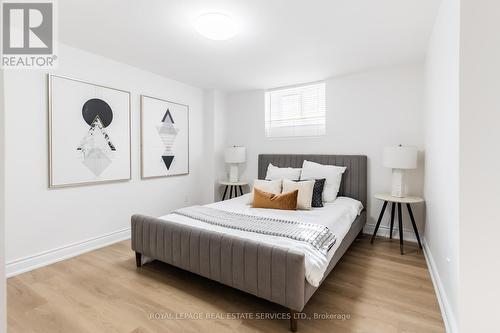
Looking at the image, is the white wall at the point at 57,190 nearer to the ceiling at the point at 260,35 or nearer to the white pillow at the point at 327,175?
the ceiling at the point at 260,35

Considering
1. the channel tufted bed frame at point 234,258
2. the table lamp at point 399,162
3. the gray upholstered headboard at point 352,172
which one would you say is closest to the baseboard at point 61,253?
the channel tufted bed frame at point 234,258

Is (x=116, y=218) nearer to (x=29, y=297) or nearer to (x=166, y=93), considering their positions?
(x=29, y=297)

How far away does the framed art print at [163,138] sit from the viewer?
3.62 meters

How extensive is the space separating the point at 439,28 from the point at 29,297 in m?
3.97

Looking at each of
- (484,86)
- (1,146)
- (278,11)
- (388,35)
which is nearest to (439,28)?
(388,35)

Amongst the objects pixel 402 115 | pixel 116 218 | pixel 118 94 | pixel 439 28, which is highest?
pixel 439 28

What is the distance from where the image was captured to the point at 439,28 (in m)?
2.05

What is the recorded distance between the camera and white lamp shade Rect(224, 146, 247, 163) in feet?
14.5

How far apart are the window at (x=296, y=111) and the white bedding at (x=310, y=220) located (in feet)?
4.16

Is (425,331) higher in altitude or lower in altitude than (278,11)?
lower

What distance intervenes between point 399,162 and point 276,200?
1.50 metres

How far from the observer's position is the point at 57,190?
107 inches

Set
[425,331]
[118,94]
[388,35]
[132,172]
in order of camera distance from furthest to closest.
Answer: [132,172] < [118,94] < [388,35] < [425,331]

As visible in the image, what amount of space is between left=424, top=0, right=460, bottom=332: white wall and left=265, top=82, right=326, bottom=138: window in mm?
1756
